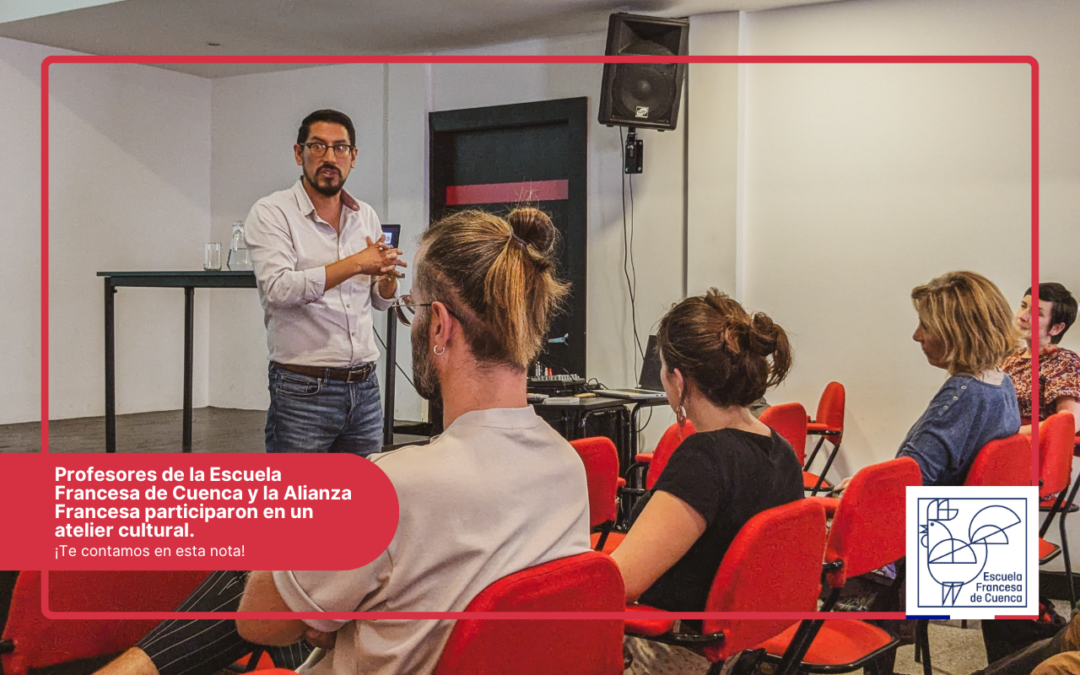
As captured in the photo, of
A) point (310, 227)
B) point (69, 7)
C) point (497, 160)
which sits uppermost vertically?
point (69, 7)

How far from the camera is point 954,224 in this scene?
3.46 metres

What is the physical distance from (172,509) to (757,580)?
0.90 metres

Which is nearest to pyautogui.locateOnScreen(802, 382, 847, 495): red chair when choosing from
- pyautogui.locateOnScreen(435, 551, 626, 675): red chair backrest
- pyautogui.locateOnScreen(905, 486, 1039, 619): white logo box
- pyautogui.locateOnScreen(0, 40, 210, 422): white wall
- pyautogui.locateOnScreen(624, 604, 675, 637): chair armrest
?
pyautogui.locateOnScreen(905, 486, 1039, 619): white logo box

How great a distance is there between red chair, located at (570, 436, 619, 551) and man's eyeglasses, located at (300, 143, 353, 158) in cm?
84

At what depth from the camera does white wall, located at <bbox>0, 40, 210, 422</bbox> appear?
5109 millimetres

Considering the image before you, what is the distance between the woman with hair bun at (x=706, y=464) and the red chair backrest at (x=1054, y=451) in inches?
53.2

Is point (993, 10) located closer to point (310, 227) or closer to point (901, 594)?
point (901, 594)

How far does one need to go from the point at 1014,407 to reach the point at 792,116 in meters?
2.17

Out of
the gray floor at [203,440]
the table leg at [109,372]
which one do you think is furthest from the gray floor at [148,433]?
the table leg at [109,372]

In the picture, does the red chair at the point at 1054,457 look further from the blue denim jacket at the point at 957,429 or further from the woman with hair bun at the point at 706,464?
the woman with hair bun at the point at 706,464

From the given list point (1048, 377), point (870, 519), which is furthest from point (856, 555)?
point (1048, 377)

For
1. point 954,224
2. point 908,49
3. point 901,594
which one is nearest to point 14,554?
point 901,594

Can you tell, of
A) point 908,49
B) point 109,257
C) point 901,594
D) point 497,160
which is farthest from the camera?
point 109,257

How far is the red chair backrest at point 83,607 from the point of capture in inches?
45.3
